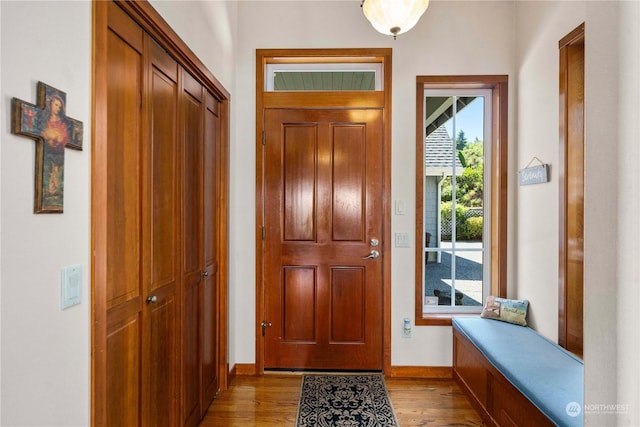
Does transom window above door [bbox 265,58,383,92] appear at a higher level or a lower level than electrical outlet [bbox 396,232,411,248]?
higher

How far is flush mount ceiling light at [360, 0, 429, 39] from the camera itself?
192cm

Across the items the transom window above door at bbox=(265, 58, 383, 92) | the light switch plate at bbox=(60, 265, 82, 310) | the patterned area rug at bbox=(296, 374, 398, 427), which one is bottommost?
the patterned area rug at bbox=(296, 374, 398, 427)

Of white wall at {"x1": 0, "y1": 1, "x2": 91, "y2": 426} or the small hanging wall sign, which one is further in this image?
the small hanging wall sign

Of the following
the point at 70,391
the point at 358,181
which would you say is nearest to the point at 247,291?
the point at 358,181

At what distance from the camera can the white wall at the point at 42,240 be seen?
748 mm

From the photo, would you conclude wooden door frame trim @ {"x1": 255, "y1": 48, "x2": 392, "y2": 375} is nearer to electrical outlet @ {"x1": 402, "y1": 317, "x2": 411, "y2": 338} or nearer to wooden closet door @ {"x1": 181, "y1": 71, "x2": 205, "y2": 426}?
electrical outlet @ {"x1": 402, "y1": 317, "x2": 411, "y2": 338}

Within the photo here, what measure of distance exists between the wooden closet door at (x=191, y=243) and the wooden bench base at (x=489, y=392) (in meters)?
1.75

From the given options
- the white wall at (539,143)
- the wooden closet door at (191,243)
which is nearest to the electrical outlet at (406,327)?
the white wall at (539,143)

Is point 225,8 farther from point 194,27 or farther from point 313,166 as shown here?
point 313,166

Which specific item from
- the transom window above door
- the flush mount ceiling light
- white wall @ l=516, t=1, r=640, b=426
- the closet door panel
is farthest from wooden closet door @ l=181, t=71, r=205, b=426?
white wall @ l=516, t=1, r=640, b=426

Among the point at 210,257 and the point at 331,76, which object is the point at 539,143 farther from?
the point at 210,257

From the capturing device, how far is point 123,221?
4.04 ft

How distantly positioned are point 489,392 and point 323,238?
1.49 meters

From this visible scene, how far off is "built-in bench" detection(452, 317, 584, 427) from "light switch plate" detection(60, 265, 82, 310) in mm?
1838
